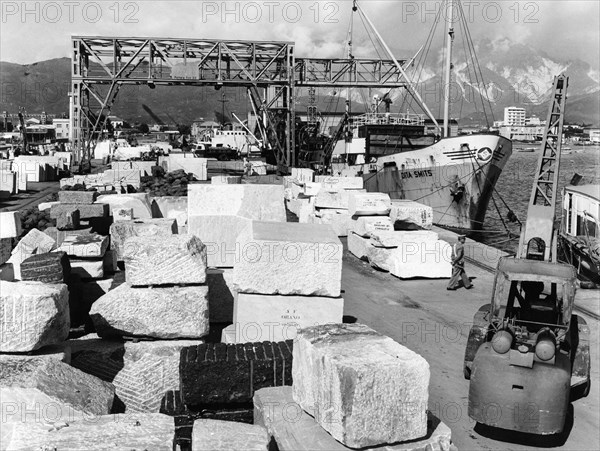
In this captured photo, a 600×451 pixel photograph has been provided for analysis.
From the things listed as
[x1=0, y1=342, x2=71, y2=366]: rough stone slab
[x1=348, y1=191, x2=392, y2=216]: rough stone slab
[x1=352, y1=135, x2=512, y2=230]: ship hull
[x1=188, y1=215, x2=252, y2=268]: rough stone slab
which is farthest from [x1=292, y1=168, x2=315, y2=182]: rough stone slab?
[x1=0, y1=342, x2=71, y2=366]: rough stone slab

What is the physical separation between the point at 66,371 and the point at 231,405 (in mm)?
1349

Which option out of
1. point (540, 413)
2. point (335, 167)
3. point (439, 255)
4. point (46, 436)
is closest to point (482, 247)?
point (439, 255)

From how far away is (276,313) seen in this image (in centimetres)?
714

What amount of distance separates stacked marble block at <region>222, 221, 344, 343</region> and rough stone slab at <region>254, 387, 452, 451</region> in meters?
2.02

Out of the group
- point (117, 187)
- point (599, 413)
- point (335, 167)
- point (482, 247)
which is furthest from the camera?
point (335, 167)

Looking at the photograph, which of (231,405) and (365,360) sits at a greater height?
(365,360)

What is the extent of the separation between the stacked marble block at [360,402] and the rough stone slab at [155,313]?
213 centimetres

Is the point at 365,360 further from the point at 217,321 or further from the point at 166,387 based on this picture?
the point at 217,321

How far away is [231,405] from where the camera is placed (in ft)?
18.4

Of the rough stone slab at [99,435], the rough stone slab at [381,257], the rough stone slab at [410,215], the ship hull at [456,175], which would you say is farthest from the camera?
the ship hull at [456,175]

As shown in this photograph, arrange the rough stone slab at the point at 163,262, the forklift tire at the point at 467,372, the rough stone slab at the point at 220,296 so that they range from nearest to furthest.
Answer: the rough stone slab at the point at 163,262, the forklift tire at the point at 467,372, the rough stone slab at the point at 220,296

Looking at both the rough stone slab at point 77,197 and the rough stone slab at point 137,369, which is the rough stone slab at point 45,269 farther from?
the rough stone slab at point 77,197

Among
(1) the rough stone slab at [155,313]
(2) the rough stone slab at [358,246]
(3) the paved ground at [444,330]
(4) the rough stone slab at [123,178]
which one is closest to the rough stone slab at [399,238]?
(2) the rough stone slab at [358,246]

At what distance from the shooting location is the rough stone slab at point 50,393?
495 cm
